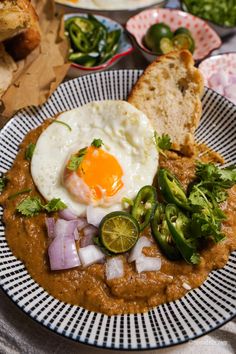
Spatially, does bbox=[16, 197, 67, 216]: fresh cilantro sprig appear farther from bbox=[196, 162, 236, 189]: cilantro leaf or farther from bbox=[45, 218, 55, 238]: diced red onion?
bbox=[196, 162, 236, 189]: cilantro leaf

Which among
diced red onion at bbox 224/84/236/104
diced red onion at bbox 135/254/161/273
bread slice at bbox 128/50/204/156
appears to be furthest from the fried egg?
diced red onion at bbox 224/84/236/104

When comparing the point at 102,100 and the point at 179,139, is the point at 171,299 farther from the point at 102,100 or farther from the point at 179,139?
the point at 102,100

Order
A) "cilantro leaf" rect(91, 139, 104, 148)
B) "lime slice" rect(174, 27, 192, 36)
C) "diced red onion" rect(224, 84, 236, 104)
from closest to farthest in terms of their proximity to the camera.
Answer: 1. "cilantro leaf" rect(91, 139, 104, 148)
2. "diced red onion" rect(224, 84, 236, 104)
3. "lime slice" rect(174, 27, 192, 36)

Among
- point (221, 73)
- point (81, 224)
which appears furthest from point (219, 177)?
point (221, 73)

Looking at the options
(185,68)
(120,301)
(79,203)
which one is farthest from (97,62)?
(120,301)

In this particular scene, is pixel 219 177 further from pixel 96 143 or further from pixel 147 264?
pixel 96 143

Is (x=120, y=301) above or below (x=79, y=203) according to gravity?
below
